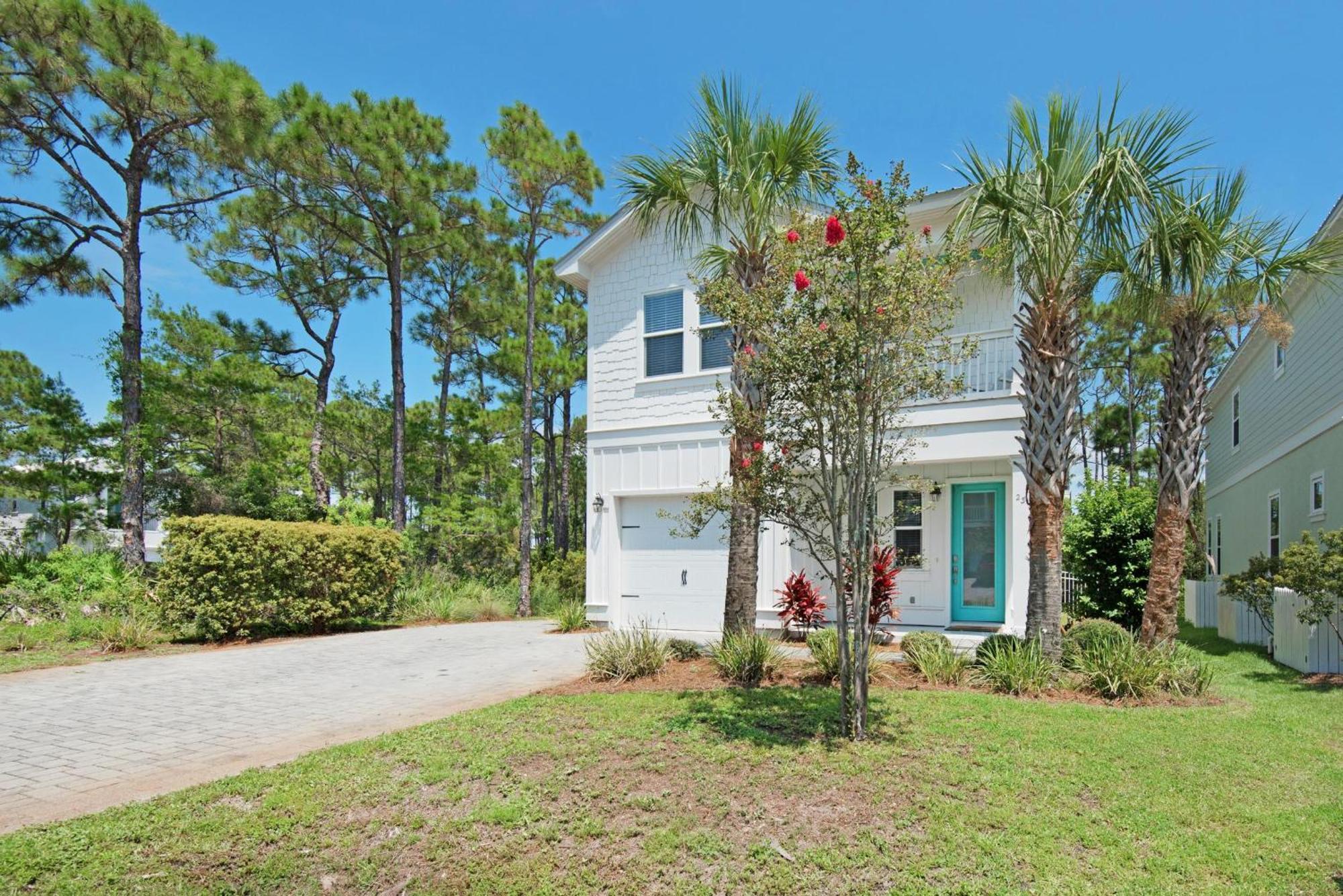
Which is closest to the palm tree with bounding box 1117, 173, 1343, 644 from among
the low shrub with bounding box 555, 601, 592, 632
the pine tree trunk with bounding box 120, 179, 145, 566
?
the low shrub with bounding box 555, 601, 592, 632

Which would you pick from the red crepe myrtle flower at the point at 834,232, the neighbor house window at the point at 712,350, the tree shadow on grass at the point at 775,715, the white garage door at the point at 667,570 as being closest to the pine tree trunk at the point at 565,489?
the white garage door at the point at 667,570

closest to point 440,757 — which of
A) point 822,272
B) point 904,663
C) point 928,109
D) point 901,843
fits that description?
point 901,843

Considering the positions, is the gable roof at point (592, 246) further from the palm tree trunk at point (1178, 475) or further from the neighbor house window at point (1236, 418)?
the neighbor house window at point (1236, 418)

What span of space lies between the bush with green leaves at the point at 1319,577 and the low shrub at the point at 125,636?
14.4 metres

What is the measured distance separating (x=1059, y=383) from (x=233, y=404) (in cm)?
1762

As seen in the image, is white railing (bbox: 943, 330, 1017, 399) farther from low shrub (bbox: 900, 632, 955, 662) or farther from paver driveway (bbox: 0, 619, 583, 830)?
paver driveway (bbox: 0, 619, 583, 830)

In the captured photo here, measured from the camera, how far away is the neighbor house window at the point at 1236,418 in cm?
1886

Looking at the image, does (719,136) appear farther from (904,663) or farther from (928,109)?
(904,663)

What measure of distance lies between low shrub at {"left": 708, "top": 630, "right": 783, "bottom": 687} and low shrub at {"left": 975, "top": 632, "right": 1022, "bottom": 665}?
2.06 m

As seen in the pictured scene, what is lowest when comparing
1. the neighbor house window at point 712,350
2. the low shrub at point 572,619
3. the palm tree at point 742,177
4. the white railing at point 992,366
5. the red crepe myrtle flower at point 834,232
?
the low shrub at point 572,619

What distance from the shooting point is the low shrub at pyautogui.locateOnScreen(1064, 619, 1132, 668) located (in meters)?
7.96

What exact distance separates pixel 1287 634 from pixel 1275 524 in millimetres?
6964

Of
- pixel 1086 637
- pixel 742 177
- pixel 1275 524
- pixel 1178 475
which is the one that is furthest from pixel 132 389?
pixel 1275 524

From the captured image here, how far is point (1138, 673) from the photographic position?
23.0 feet
